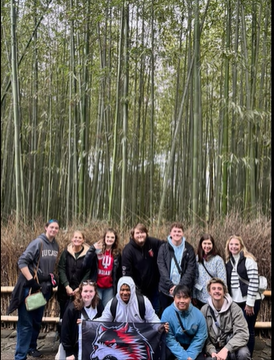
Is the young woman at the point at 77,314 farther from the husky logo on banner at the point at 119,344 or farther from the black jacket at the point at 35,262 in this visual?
the black jacket at the point at 35,262

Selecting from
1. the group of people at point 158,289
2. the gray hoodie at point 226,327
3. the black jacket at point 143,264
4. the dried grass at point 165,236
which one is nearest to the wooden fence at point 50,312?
the dried grass at point 165,236

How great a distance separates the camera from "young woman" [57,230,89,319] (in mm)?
3223

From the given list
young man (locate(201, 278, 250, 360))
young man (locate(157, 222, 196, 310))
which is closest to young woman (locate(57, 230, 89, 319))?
young man (locate(157, 222, 196, 310))

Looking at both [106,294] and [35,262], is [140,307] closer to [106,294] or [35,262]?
[106,294]

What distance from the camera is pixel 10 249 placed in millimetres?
4234

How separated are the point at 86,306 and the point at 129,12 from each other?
11.2 feet

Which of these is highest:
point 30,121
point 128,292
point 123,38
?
point 123,38

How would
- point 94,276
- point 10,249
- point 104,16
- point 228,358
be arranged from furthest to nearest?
point 104,16 → point 10,249 → point 94,276 → point 228,358

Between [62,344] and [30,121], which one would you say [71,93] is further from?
[62,344]

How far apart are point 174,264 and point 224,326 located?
57 cm

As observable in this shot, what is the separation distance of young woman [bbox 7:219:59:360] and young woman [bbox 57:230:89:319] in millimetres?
81

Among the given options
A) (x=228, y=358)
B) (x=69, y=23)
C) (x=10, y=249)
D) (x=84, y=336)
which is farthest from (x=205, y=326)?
(x=69, y=23)

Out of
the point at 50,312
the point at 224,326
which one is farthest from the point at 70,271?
the point at 224,326

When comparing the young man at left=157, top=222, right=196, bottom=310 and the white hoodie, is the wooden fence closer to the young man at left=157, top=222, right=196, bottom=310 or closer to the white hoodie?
the young man at left=157, top=222, right=196, bottom=310
